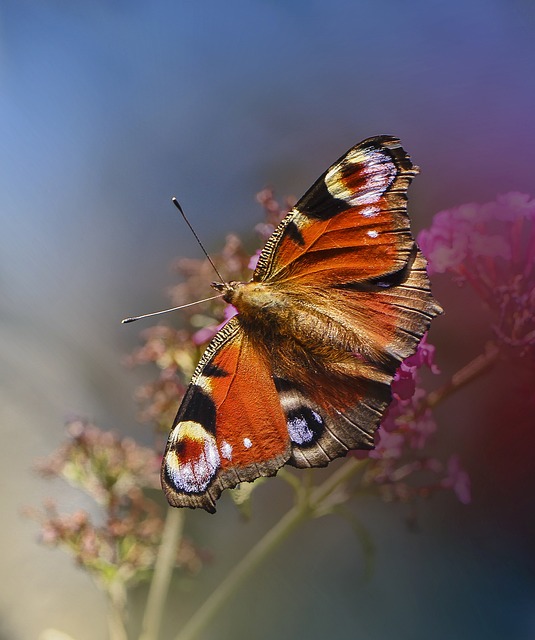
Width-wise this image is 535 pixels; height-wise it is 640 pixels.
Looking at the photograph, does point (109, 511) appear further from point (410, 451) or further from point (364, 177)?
point (364, 177)

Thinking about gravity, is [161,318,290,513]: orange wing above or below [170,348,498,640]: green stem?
above

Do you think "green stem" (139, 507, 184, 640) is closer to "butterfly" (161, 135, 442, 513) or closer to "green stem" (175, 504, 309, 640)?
"green stem" (175, 504, 309, 640)

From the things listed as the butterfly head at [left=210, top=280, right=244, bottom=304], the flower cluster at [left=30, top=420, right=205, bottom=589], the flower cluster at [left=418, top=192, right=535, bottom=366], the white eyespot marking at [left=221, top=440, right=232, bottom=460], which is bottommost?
the flower cluster at [left=30, top=420, right=205, bottom=589]

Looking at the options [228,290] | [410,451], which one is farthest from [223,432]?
[410,451]

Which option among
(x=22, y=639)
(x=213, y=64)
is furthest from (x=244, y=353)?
(x=22, y=639)

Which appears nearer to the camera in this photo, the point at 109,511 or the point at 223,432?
the point at 223,432

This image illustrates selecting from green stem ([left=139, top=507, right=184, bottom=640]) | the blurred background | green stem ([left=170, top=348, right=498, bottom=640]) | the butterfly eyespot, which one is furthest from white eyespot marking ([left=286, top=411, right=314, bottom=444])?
green stem ([left=139, top=507, right=184, bottom=640])
